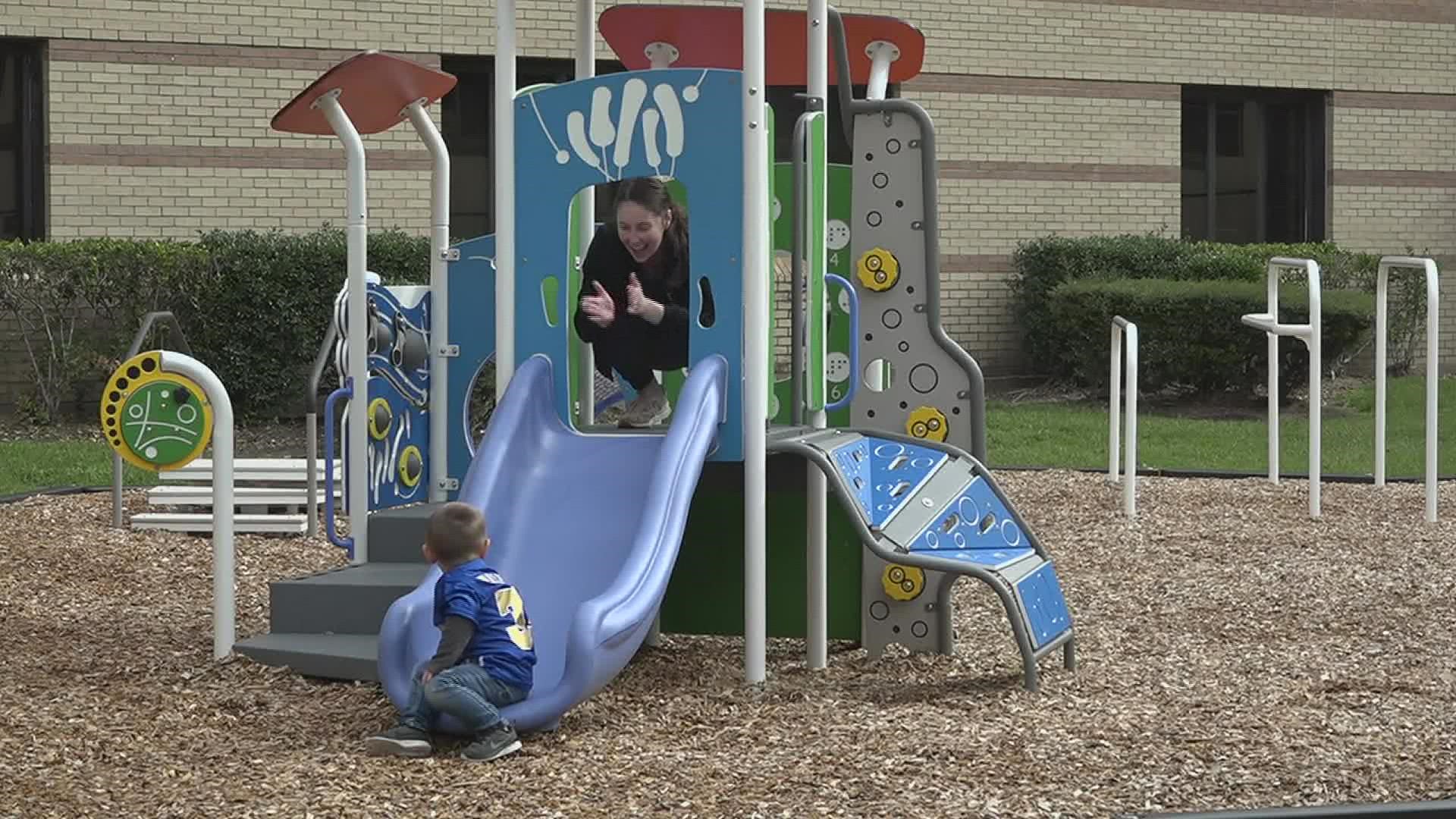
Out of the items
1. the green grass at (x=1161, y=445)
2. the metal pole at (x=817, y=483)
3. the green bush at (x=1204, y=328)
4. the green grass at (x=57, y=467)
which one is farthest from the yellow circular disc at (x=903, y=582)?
the green bush at (x=1204, y=328)

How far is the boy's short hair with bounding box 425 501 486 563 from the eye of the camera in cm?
550

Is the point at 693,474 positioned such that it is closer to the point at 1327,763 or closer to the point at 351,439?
the point at 351,439

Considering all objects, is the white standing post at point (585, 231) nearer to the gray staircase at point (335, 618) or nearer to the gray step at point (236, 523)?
the gray staircase at point (335, 618)

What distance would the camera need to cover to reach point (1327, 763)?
5125 mm

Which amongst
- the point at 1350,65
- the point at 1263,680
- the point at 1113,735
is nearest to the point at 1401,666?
the point at 1263,680

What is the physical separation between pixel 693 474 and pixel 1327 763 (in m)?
1.98

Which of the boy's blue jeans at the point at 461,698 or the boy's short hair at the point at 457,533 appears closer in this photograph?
the boy's blue jeans at the point at 461,698

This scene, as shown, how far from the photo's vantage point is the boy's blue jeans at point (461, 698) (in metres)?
5.31

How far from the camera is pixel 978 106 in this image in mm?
17969

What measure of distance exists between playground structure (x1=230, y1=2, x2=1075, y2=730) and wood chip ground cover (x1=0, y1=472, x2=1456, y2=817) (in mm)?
251

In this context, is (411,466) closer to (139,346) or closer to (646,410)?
(646,410)

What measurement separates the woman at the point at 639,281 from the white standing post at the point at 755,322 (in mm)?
436

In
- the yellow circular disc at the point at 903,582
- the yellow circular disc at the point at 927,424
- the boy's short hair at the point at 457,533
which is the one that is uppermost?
the yellow circular disc at the point at 927,424

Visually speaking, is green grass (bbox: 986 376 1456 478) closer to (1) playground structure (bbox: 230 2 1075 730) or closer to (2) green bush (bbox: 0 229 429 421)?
(2) green bush (bbox: 0 229 429 421)
